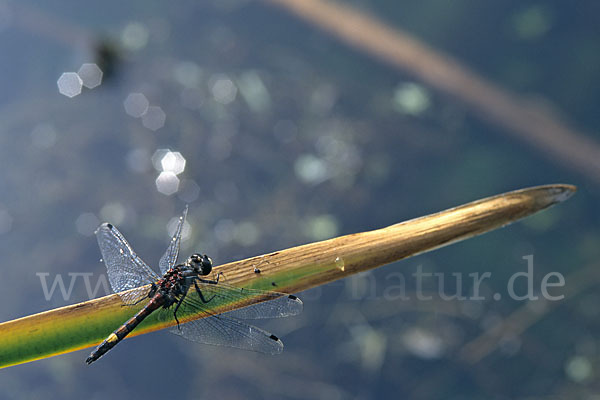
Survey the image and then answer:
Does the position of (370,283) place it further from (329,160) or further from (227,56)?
(227,56)

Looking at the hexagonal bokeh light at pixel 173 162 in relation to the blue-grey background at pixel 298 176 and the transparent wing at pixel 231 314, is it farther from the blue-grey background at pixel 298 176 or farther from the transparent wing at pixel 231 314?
the transparent wing at pixel 231 314

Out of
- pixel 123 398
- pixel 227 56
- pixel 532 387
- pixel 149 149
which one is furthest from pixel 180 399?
pixel 227 56

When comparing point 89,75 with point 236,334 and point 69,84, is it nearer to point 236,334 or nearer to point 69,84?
point 69,84

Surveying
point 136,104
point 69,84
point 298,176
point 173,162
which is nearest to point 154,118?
point 136,104

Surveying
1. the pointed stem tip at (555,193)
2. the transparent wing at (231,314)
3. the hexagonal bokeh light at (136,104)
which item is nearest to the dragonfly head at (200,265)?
the transparent wing at (231,314)

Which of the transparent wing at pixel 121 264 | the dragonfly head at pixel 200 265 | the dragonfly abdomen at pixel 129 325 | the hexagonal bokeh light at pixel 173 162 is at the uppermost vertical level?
the hexagonal bokeh light at pixel 173 162

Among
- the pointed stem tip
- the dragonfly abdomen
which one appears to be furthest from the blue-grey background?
the pointed stem tip
